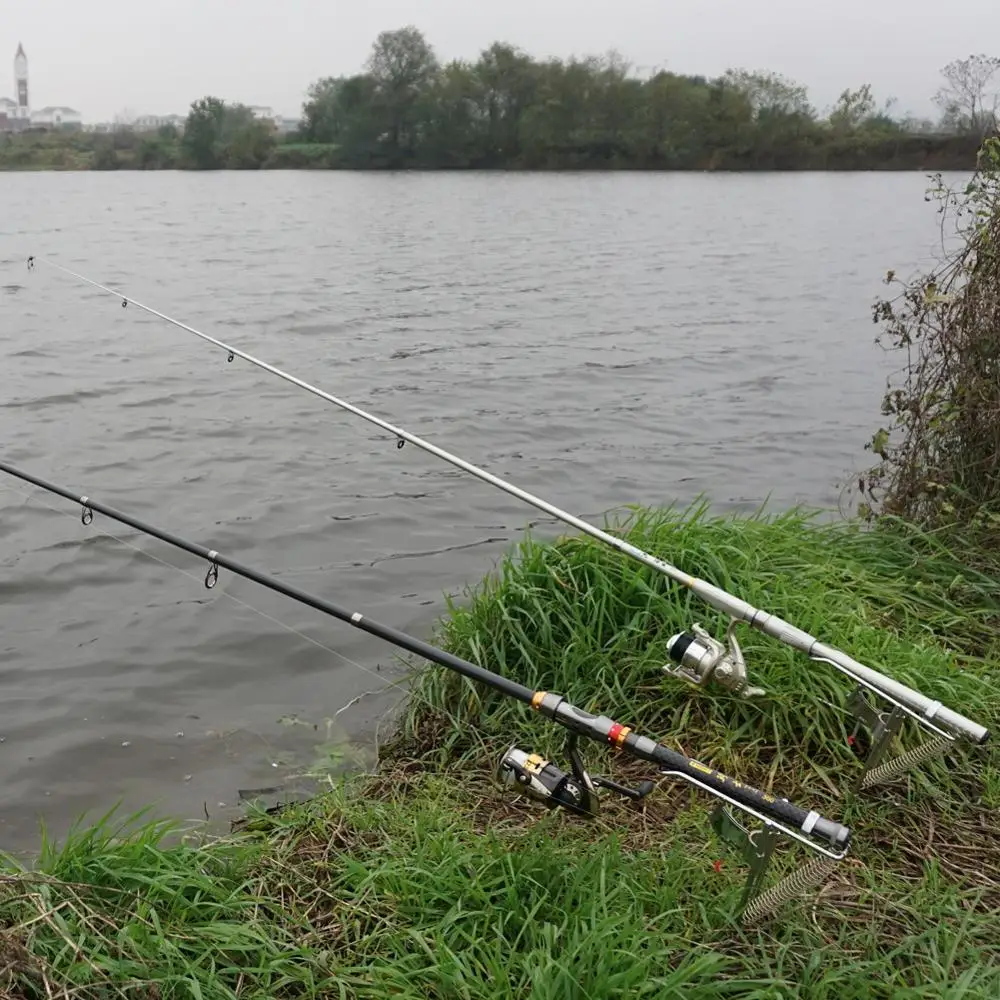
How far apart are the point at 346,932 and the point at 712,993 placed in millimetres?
888

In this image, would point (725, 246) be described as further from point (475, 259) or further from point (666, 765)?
point (666, 765)

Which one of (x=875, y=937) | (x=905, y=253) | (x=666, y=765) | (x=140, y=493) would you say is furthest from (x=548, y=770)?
(x=905, y=253)

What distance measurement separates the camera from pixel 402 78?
71688 mm

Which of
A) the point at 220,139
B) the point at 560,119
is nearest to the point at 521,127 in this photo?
the point at 560,119

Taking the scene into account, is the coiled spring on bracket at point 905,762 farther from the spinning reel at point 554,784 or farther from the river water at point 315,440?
the river water at point 315,440

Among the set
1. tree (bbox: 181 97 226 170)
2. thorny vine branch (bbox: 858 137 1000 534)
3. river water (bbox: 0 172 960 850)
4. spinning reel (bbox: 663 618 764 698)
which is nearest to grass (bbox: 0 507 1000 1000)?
spinning reel (bbox: 663 618 764 698)

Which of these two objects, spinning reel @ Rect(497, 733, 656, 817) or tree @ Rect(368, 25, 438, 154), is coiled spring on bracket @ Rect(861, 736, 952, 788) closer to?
spinning reel @ Rect(497, 733, 656, 817)

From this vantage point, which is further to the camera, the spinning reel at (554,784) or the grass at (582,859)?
the spinning reel at (554,784)

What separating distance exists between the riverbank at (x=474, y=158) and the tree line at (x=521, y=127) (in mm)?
89

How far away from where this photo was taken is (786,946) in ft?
7.96

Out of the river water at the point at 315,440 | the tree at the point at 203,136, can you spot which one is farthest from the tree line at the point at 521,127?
the river water at the point at 315,440

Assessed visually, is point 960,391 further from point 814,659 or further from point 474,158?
point 474,158

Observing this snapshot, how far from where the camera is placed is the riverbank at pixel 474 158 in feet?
182

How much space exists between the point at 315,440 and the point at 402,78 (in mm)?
69392
